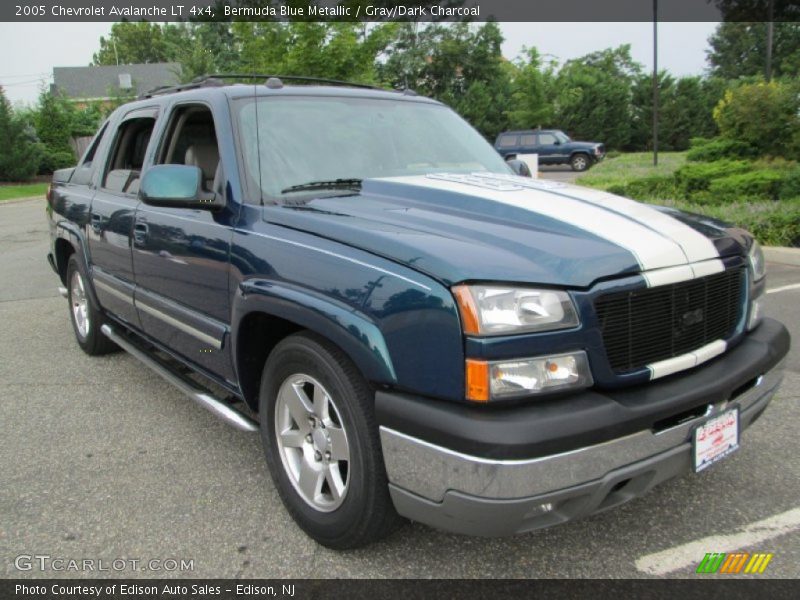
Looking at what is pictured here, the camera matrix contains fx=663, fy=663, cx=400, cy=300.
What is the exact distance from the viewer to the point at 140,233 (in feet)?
12.2

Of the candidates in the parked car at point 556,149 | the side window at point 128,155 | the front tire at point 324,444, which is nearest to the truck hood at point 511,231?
the front tire at point 324,444

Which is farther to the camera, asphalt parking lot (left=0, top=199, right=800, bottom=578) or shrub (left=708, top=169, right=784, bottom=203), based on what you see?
shrub (left=708, top=169, right=784, bottom=203)

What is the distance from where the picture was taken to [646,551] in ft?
8.45

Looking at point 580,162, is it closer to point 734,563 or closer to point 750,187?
point 750,187

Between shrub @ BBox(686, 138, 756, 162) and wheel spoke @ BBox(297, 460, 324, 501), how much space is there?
1240cm

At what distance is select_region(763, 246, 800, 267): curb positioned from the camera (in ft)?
24.9

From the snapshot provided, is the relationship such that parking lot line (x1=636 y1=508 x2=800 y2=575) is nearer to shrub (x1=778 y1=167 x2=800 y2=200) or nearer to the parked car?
shrub (x1=778 y1=167 x2=800 y2=200)

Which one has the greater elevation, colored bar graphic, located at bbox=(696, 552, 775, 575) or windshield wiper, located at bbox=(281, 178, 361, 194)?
windshield wiper, located at bbox=(281, 178, 361, 194)

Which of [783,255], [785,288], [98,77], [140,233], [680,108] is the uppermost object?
[98,77]

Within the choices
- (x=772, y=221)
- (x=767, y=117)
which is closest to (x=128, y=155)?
(x=772, y=221)

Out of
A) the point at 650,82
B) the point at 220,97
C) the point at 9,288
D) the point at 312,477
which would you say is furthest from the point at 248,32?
the point at 650,82

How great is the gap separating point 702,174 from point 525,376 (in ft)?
36.0

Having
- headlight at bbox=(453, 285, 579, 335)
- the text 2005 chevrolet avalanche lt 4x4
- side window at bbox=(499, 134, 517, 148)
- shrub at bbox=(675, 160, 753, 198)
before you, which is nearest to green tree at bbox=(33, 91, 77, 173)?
side window at bbox=(499, 134, 517, 148)

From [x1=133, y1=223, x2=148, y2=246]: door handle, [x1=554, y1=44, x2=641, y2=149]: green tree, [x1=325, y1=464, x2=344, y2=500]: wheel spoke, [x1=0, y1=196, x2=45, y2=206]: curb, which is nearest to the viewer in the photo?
[x1=325, y1=464, x2=344, y2=500]: wheel spoke
